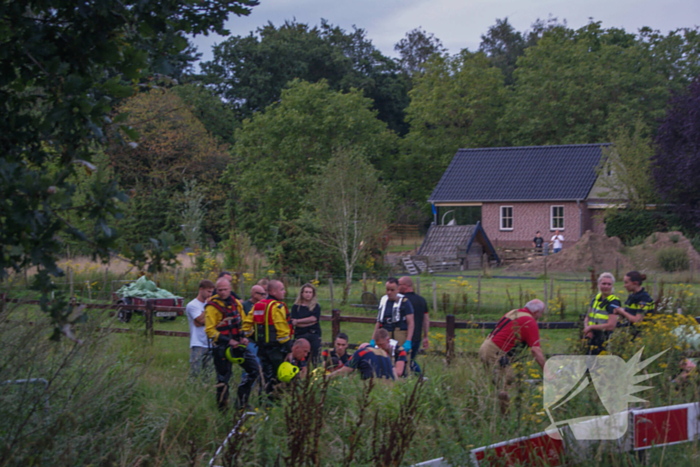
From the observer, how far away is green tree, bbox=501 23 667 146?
4375 cm

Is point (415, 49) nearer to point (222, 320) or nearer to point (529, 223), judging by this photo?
point (529, 223)

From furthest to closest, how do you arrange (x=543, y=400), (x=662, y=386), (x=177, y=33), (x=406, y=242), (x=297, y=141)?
(x=406, y=242) < (x=297, y=141) < (x=662, y=386) < (x=543, y=400) < (x=177, y=33)

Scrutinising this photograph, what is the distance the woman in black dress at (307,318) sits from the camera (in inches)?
332

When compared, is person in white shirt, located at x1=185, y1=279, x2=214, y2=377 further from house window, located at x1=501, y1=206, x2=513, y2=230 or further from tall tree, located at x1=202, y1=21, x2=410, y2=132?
tall tree, located at x1=202, y1=21, x2=410, y2=132

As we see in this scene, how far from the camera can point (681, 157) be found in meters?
29.9

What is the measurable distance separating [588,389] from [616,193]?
3136 centimetres

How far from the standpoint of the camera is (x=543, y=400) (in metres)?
5.10

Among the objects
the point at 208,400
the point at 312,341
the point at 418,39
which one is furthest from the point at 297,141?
the point at 418,39

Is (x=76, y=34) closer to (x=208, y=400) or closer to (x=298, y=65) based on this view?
(x=208, y=400)

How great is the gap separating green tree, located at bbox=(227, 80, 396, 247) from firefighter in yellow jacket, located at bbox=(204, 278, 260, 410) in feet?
91.5

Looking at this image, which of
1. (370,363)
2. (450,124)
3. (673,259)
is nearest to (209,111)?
(450,124)

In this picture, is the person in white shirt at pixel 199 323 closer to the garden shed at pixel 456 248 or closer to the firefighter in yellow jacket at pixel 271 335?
the firefighter in yellow jacket at pixel 271 335

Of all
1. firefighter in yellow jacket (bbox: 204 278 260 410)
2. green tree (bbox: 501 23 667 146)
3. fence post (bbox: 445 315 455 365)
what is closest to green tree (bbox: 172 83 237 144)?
green tree (bbox: 501 23 667 146)

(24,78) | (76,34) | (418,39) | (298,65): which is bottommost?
(24,78)
